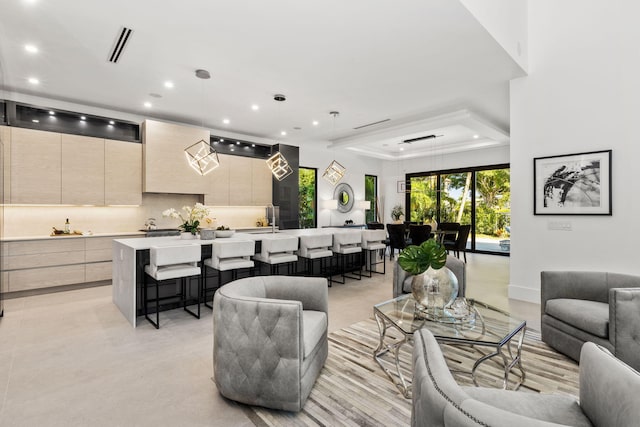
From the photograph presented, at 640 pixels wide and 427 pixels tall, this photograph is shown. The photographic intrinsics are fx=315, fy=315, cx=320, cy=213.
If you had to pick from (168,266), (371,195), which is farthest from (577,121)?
(371,195)

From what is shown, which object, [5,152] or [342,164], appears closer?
[5,152]

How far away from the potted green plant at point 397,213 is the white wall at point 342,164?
867mm

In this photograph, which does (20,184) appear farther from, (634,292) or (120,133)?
(634,292)

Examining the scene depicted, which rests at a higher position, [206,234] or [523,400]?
[206,234]

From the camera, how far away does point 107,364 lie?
256 centimetres

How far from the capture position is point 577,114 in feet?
12.8

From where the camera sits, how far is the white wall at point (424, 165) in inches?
334

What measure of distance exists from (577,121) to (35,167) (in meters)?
7.42

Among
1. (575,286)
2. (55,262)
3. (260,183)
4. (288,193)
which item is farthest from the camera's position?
(288,193)

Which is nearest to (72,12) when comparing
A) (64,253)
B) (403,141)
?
(64,253)

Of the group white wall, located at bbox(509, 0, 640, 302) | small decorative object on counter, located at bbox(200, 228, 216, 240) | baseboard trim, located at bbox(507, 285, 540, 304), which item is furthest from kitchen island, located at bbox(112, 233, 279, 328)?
white wall, located at bbox(509, 0, 640, 302)

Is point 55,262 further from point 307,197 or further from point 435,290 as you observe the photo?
point 307,197

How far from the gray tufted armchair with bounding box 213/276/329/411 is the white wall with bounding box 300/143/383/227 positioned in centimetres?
698

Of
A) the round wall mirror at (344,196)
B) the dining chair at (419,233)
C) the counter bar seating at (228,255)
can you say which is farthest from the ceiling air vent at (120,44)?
the round wall mirror at (344,196)
